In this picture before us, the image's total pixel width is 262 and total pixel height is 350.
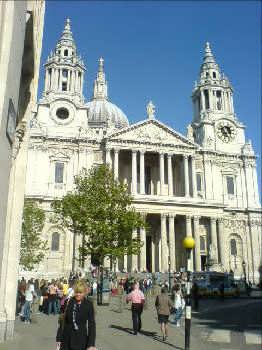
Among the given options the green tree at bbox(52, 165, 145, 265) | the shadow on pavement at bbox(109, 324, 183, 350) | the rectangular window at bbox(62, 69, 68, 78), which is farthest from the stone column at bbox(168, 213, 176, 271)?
the shadow on pavement at bbox(109, 324, 183, 350)

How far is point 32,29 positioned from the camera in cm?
1148

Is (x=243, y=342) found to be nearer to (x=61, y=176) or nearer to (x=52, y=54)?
(x=61, y=176)

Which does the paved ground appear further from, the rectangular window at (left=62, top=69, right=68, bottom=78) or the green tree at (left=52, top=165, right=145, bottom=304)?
the rectangular window at (left=62, top=69, right=68, bottom=78)

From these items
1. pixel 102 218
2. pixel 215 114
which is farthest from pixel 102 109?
pixel 102 218

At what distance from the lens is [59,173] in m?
50.6

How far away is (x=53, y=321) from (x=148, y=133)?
37.4m

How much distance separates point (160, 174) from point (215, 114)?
47.3 feet

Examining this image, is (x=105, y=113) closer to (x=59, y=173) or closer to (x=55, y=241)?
(x=59, y=173)

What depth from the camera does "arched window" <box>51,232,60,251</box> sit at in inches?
1850

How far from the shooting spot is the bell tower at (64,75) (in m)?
55.1

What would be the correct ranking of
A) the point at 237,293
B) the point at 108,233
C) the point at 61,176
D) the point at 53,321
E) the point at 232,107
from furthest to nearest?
the point at 232,107 → the point at 61,176 → the point at 237,293 → the point at 108,233 → the point at 53,321

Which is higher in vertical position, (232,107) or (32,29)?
(232,107)

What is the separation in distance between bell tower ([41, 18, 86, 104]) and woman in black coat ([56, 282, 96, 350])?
49.4 m

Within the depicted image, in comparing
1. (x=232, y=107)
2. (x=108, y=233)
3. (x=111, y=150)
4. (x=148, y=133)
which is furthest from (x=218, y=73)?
(x=108, y=233)
